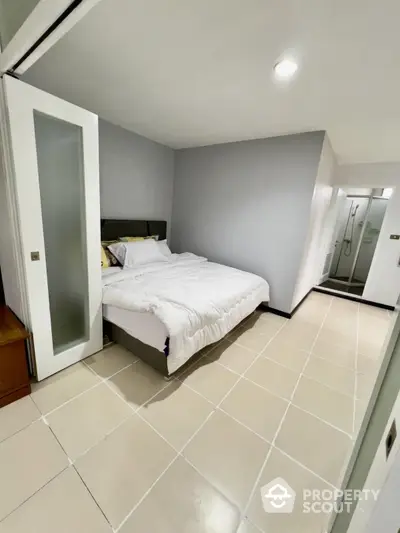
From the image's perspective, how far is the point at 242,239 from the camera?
3.38 meters

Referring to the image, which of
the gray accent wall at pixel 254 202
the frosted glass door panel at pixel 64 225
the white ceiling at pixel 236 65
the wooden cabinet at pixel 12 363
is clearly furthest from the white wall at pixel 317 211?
the wooden cabinet at pixel 12 363

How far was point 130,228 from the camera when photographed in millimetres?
3369

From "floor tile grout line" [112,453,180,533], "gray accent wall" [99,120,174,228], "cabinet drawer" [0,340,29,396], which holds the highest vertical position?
"gray accent wall" [99,120,174,228]

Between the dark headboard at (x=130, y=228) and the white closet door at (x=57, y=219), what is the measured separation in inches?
49.2

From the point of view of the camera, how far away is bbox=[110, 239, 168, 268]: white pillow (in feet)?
9.14

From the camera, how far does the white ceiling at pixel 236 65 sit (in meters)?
1.18

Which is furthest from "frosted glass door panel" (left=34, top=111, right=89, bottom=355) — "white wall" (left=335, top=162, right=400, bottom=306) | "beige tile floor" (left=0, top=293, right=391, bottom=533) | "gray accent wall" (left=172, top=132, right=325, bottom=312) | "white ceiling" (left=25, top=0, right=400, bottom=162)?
"white wall" (left=335, top=162, right=400, bottom=306)

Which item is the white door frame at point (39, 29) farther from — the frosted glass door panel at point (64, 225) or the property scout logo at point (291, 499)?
the property scout logo at point (291, 499)

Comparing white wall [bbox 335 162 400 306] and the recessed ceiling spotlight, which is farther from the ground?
the recessed ceiling spotlight

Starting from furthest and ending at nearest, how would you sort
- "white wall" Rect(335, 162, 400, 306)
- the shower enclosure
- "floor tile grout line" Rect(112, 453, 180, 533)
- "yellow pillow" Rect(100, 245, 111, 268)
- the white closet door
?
the shower enclosure
"white wall" Rect(335, 162, 400, 306)
"yellow pillow" Rect(100, 245, 111, 268)
the white closet door
"floor tile grout line" Rect(112, 453, 180, 533)

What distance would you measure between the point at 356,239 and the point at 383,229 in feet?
4.99

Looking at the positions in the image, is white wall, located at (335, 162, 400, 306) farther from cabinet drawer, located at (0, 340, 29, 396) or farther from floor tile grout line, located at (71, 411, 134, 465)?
cabinet drawer, located at (0, 340, 29, 396)

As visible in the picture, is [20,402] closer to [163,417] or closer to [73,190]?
[163,417]

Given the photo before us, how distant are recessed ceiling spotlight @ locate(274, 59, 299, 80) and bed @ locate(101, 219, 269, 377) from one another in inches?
72.5
